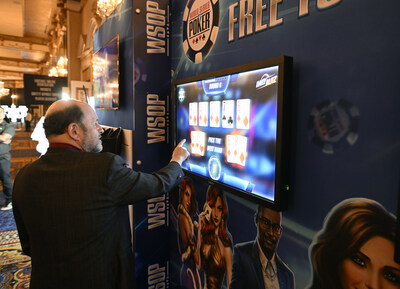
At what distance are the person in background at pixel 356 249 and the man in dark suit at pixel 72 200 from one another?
0.81 meters

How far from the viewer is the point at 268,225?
1.49 meters

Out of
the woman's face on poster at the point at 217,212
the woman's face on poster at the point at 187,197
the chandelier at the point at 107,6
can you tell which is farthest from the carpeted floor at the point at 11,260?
the chandelier at the point at 107,6

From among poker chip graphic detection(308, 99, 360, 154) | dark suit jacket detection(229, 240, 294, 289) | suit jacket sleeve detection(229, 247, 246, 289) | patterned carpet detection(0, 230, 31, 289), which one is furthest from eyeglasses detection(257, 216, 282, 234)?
patterned carpet detection(0, 230, 31, 289)

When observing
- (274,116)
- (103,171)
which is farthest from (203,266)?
(274,116)

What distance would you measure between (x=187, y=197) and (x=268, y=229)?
96 centimetres

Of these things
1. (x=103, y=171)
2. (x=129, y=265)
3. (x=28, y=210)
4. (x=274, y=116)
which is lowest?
(x=129, y=265)

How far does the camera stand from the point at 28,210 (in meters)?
1.34

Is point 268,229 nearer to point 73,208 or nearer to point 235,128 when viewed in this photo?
point 235,128

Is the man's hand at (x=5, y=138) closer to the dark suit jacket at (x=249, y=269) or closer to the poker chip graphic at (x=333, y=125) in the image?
the dark suit jacket at (x=249, y=269)

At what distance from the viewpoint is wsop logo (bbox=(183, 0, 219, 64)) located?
1857 millimetres

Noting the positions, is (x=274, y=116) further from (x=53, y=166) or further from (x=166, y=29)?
(x=166, y=29)

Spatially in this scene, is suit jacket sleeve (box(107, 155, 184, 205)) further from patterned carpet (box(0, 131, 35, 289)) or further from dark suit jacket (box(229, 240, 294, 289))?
patterned carpet (box(0, 131, 35, 289))

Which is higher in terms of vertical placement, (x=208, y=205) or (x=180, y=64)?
(x=180, y=64)

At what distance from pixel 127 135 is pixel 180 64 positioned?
75 centimetres
